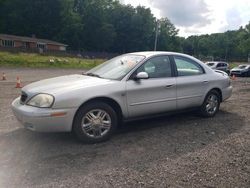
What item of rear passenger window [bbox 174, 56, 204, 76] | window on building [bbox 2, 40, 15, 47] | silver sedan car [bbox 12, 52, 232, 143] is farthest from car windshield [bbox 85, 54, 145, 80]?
window on building [bbox 2, 40, 15, 47]

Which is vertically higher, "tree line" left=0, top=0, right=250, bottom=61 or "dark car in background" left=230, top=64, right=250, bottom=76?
"tree line" left=0, top=0, right=250, bottom=61

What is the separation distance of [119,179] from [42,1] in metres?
67.1

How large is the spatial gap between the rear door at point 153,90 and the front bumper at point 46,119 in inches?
46.4

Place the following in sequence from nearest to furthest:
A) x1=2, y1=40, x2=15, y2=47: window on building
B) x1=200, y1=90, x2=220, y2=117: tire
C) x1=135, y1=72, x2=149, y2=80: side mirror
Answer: x1=135, y1=72, x2=149, y2=80: side mirror
x1=200, y1=90, x2=220, y2=117: tire
x1=2, y1=40, x2=15, y2=47: window on building

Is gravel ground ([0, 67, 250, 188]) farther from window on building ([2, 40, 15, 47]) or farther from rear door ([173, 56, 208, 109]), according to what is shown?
window on building ([2, 40, 15, 47])

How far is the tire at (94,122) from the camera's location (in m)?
4.91

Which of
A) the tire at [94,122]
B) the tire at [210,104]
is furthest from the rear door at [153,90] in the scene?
the tire at [210,104]

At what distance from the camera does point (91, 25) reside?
75062 mm

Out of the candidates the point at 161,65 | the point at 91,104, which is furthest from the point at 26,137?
the point at 161,65

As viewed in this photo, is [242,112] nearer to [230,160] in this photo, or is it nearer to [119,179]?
[230,160]

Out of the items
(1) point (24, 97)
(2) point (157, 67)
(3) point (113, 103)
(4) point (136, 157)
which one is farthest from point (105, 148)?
(2) point (157, 67)

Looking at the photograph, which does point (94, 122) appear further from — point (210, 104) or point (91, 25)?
point (91, 25)

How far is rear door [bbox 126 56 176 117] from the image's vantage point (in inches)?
215

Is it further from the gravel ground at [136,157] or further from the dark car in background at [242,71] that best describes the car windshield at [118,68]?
the dark car in background at [242,71]
